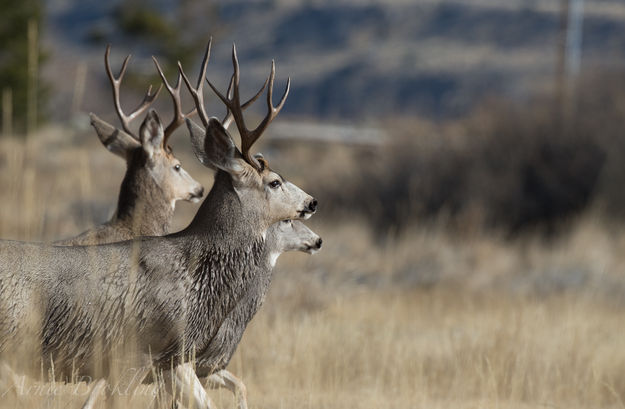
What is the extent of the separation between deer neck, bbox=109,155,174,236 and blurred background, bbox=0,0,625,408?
0.33m

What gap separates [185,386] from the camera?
18.9ft

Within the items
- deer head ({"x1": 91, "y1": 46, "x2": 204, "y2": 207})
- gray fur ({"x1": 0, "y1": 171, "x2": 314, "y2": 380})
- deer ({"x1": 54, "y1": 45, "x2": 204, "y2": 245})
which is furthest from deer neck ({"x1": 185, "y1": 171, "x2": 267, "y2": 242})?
deer head ({"x1": 91, "y1": 46, "x2": 204, "y2": 207})

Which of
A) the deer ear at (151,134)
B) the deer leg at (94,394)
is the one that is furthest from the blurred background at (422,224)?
the deer leg at (94,394)

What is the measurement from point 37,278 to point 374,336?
485 cm

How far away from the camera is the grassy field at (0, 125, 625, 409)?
7.81 metres

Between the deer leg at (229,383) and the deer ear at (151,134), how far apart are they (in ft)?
5.91

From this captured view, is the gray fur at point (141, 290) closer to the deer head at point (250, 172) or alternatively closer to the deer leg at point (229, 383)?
the deer head at point (250, 172)

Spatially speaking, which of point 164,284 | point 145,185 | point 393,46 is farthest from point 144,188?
point 393,46

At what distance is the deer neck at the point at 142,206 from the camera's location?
729 cm

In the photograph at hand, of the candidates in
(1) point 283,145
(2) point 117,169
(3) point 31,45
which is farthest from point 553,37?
(3) point 31,45

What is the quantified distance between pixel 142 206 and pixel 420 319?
6.37 m

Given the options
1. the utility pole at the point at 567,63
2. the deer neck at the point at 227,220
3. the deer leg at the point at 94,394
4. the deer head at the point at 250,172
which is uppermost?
the utility pole at the point at 567,63

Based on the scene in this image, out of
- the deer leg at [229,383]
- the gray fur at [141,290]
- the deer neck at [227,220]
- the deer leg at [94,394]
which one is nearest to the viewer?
the gray fur at [141,290]

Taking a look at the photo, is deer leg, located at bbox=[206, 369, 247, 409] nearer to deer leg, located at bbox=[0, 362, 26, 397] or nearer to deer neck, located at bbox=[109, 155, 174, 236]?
deer neck, located at bbox=[109, 155, 174, 236]
